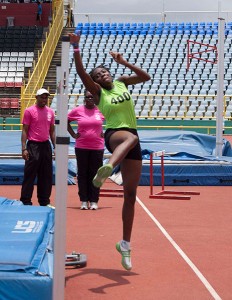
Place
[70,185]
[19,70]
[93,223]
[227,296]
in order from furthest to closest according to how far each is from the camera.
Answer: [19,70] → [70,185] → [93,223] → [227,296]

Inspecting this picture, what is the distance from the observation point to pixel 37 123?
9.03 m

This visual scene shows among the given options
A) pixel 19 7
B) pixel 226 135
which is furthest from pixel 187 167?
pixel 19 7

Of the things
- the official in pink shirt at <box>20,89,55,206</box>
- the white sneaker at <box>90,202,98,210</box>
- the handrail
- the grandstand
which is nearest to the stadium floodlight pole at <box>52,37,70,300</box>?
the official in pink shirt at <box>20,89,55,206</box>

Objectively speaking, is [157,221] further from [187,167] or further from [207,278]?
[187,167]

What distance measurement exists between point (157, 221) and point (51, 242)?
10.2ft

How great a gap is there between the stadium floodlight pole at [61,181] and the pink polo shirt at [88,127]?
5357 mm

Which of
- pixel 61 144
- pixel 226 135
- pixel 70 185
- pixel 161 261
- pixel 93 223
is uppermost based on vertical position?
pixel 61 144

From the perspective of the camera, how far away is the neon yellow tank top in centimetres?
595

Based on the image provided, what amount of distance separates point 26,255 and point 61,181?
1.09 metres

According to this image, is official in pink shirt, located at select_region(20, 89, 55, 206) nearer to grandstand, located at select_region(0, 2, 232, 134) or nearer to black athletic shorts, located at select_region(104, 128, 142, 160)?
black athletic shorts, located at select_region(104, 128, 142, 160)

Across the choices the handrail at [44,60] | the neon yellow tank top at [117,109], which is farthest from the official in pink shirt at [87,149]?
the handrail at [44,60]

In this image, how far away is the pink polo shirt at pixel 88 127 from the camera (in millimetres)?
9773

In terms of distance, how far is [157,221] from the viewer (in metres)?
8.90

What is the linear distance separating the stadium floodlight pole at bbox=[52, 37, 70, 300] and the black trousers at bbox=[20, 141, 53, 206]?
4.71 metres
